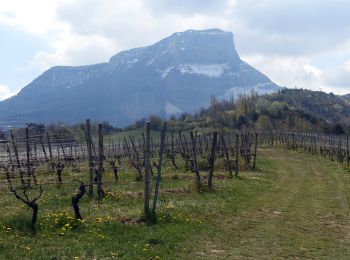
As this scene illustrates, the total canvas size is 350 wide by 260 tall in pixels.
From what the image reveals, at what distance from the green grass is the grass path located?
0.09ft

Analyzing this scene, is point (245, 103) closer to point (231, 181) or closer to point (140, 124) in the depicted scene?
point (140, 124)

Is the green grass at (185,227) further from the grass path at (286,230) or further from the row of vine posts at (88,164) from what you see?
the row of vine posts at (88,164)

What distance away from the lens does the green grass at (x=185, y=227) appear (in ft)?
42.8

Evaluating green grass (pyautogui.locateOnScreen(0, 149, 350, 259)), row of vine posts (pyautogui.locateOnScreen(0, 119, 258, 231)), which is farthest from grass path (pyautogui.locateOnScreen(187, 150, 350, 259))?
row of vine posts (pyautogui.locateOnScreen(0, 119, 258, 231))

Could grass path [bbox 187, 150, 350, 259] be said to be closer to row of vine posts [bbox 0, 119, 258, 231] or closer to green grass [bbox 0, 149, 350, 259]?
green grass [bbox 0, 149, 350, 259]

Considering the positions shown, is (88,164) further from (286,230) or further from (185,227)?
(286,230)

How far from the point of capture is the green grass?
1304cm

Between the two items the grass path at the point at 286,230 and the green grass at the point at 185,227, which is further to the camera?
the grass path at the point at 286,230

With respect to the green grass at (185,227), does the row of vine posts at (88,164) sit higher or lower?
higher

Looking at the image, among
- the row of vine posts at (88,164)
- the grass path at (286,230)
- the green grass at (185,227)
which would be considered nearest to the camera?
the green grass at (185,227)

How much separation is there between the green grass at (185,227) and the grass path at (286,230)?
0.09ft

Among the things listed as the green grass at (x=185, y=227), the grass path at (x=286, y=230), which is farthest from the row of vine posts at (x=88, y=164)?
the grass path at (x=286, y=230)

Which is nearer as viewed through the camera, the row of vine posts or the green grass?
the green grass

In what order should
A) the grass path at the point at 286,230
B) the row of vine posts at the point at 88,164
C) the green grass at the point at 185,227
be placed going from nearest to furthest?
the green grass at the point at 185,227, the grass path at the point at 286,230, the row of vine posts at the point at 88,164
